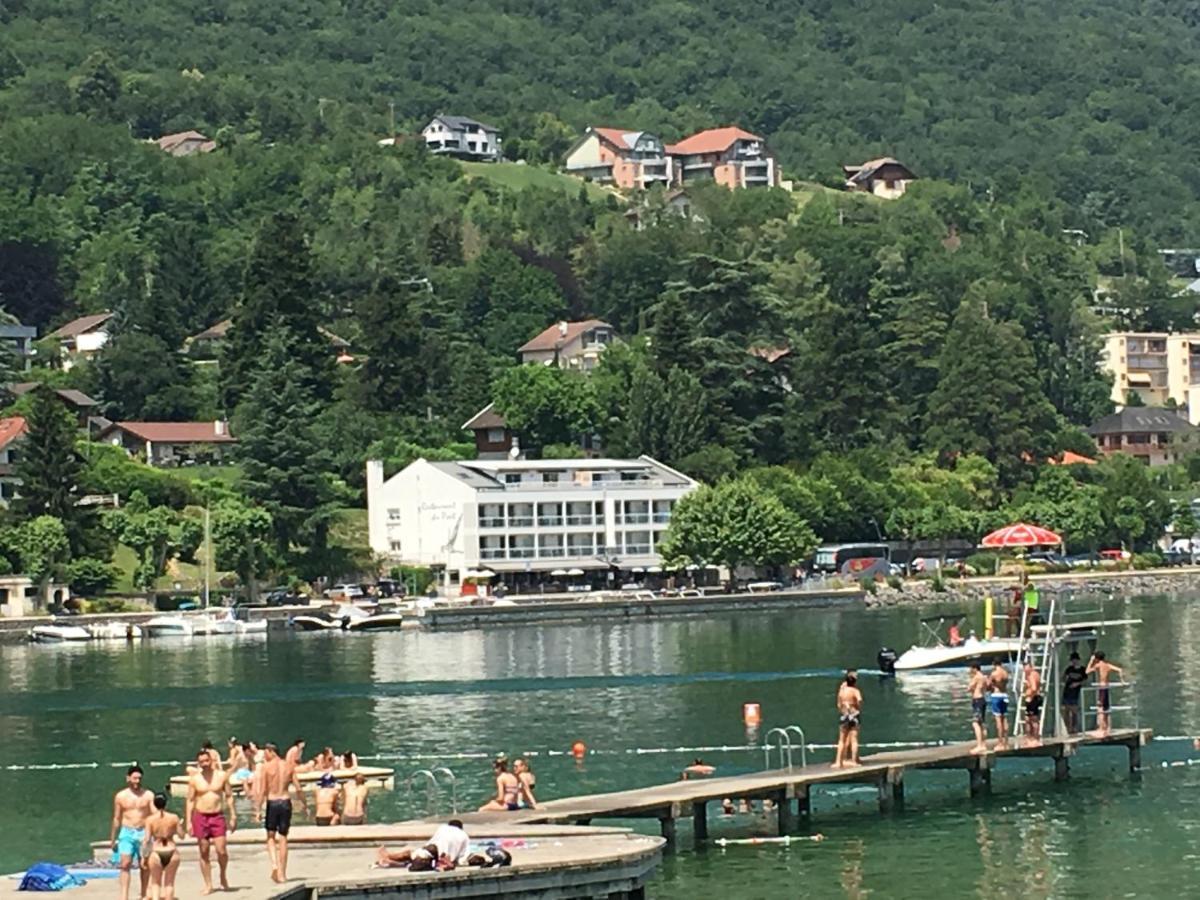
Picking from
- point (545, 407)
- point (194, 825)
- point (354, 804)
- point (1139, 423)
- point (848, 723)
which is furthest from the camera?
point (1139, 423)

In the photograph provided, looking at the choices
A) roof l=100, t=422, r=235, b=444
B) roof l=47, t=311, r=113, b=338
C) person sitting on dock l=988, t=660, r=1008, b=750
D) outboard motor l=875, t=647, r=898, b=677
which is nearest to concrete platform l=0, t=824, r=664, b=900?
person sitting on dock l=988, t=660, r=1008, b=750

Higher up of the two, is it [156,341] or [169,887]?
[156,341]

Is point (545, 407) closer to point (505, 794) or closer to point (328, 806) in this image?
point (505, 794)

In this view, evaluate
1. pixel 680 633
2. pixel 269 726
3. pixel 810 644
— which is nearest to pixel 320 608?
pixel 680 633

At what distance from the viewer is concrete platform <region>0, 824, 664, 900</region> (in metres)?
37.5

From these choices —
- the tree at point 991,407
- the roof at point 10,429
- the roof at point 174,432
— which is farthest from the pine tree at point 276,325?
the tree at point 991,407

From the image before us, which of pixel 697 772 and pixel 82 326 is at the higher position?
pixel 82 326

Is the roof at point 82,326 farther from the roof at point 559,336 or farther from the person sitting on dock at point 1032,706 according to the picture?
the person sitting on dock at point 1032,706

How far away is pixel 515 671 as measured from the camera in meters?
95.5

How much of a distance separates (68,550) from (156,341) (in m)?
38.1

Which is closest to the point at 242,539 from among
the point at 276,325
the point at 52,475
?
the point at 52,475

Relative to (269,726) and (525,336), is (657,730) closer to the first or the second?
(269,726)

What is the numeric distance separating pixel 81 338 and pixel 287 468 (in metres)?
50.3

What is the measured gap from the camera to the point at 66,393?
15925 centimetres
